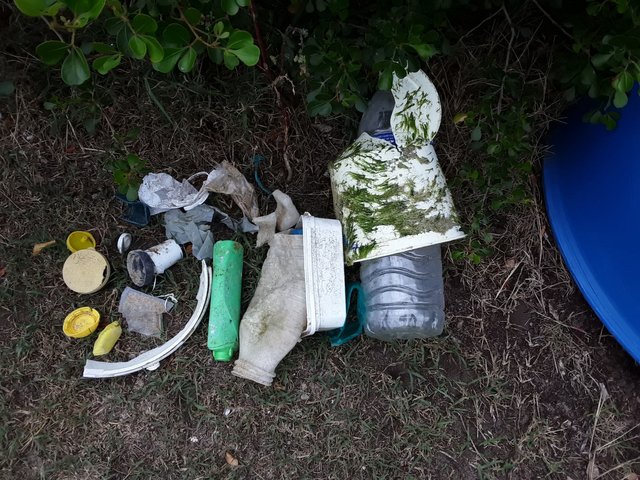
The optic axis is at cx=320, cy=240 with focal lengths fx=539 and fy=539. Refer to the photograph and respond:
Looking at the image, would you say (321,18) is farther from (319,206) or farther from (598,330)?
(598,330)

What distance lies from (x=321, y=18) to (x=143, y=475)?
1696 millimetres

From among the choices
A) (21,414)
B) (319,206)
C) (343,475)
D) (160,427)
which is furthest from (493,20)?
(21,414)

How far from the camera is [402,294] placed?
1938 mm

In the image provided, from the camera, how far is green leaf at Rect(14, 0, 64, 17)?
3.42 feet

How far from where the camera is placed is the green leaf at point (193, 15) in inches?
56.1

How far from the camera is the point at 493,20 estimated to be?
197 centimetres

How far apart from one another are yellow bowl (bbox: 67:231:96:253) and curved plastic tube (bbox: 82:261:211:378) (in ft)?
1.39

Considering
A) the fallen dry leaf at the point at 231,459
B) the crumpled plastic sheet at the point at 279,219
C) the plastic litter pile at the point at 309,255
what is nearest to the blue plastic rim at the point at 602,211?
the plastic litter pile at the point at 309,255

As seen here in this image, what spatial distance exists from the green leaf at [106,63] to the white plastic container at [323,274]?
29.3 inches

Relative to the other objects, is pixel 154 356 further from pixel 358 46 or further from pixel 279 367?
pixel 358 46

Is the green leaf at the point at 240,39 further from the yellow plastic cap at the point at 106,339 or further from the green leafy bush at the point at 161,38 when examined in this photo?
the yellow plastic cap at the point at 106,339

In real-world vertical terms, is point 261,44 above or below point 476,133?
above

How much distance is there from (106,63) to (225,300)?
2.87 ft

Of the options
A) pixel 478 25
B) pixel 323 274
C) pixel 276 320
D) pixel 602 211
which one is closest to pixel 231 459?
pixel 276 320
